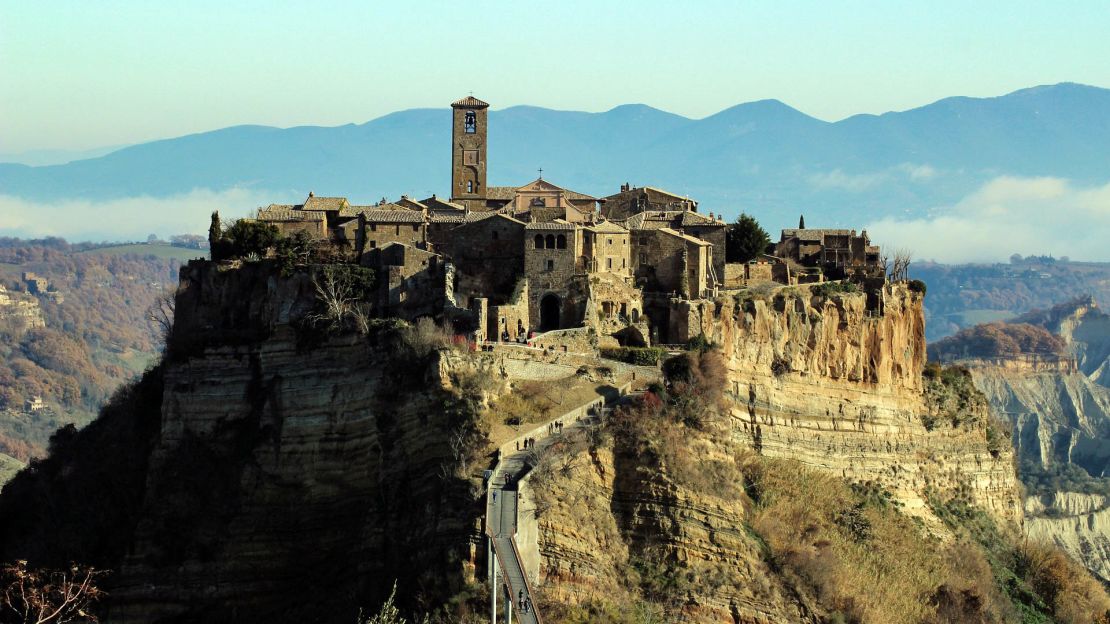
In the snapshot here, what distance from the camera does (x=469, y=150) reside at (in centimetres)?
7262

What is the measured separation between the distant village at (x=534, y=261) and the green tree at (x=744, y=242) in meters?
0.34

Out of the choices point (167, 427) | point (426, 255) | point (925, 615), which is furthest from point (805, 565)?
point (167, 427)

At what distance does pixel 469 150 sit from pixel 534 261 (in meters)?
13.3

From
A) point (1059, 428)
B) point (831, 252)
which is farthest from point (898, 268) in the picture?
point (1059, 428)

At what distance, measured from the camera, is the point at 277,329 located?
200 feet

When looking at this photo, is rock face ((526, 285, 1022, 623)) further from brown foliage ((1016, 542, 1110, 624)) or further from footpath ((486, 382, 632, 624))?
brown foliage ((1016, 542, 1110, 624))

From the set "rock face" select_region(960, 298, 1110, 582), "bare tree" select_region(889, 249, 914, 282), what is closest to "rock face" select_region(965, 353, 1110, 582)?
"rock face" select_region(960, 298, 1110, 582)

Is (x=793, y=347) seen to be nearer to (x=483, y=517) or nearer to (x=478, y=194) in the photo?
(x=478, y=194)

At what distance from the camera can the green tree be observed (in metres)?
68.1

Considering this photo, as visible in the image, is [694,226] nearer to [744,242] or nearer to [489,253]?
→ [744,242]

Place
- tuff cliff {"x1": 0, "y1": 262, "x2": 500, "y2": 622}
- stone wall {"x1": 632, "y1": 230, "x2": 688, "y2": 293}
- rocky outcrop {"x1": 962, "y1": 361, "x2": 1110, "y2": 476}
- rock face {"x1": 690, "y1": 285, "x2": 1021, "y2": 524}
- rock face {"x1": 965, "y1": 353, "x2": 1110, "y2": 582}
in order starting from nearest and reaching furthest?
tuff cliff {"x1": 0, "y1": 262, "x2": 500, "y2": 622}, rock face {"x1": 690, "y1": 285, "x2": 1021, "y2": 524}, stone wall {"x1": 632, "y1": 230, "x2": 688, "y2": 293}, rock face {"x1": 965, "y1": 353, "x2": 1110, "y2": 582}, rocky outcrop {"x1": 962, "y1": 361, "x2": 1110, "y2": 476}

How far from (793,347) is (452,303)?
1336 centimetres

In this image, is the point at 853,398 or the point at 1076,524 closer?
the point at 853,398

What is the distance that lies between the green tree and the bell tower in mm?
10650
